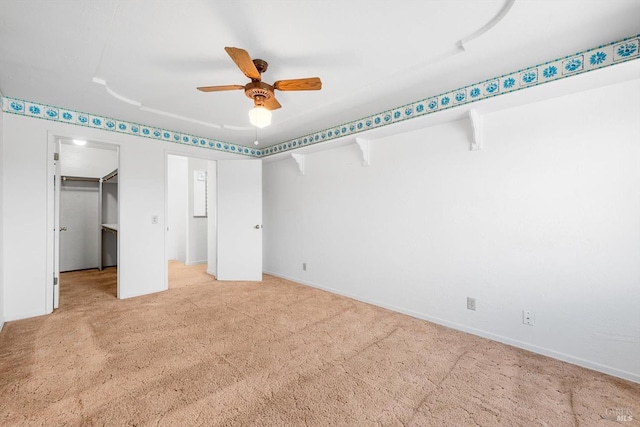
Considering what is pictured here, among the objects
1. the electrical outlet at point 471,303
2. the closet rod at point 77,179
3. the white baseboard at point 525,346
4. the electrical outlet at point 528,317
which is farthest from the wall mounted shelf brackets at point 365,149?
the closet rod at point 77,179

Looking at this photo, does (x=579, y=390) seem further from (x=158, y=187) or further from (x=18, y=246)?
(x=18, y=246)

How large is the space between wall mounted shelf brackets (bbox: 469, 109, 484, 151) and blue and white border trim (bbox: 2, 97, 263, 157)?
3.65m

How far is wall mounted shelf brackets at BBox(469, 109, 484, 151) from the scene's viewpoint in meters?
2.40

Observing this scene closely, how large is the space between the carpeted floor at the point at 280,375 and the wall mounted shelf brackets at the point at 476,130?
1.75 meters

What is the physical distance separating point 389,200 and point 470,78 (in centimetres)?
140

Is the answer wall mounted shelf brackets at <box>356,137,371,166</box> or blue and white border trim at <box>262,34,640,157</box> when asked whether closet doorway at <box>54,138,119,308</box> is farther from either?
blue and white border trim at <box>262,34,640,157</box>

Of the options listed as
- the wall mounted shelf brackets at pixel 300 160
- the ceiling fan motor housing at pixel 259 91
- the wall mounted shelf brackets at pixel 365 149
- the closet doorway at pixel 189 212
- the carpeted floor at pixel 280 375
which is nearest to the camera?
the carpeted floor at pixel 280 375

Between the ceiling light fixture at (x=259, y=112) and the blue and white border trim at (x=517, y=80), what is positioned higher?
the blue and white border trim at (x=517, y=80)

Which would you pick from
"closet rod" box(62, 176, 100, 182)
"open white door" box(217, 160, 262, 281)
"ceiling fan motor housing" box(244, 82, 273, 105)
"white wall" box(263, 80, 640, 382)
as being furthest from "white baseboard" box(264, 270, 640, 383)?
"closet rod" box(62, 176, 100, 182)

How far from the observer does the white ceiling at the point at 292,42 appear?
1606mm

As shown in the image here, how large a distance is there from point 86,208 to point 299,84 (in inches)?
215

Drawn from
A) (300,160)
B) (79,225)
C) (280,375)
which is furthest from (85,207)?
(280,375)

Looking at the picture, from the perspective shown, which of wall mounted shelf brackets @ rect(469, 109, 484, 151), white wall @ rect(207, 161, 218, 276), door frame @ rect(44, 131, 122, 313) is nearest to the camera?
wall mounted shelf brackets @ rect(469, 109, 484, 151)

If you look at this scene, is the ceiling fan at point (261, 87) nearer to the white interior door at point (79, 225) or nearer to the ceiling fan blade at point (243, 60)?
the ceiling fan blade at point (243, 60)
